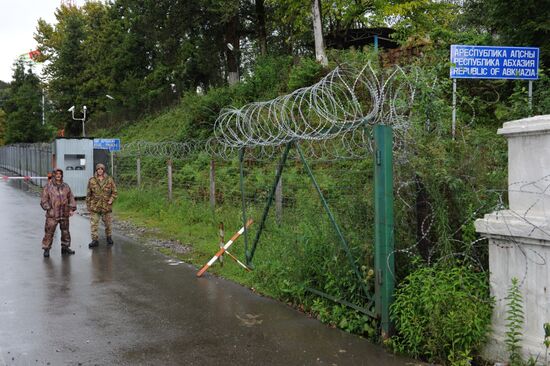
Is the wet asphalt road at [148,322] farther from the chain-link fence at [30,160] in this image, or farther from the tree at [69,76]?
the tree at [69,76]

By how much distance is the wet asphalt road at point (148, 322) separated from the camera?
17.1 ft

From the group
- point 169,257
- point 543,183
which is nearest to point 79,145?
point 169,257

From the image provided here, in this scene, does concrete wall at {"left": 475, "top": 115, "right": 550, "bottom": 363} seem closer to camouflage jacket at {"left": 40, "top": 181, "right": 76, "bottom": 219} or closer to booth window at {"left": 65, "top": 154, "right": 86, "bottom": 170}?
camouflage jacket at {"left": 40, "top": 181, "right": 76, "bottom": 219}

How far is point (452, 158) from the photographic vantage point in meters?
5.71

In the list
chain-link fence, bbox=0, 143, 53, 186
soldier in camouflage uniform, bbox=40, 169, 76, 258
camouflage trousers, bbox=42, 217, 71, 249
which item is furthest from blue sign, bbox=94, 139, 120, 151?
camouflage trousers, bbox=42, 217, 71, 249

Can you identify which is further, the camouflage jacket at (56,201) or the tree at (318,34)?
the tree at (318,34)

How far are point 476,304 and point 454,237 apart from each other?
2.50 ft

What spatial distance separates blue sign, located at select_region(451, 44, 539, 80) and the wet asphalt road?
5.31 metres

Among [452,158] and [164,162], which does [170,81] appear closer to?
[164,162]

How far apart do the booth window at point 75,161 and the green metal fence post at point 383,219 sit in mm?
18533

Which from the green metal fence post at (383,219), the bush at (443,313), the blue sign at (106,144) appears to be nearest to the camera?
the bush at (443,313)

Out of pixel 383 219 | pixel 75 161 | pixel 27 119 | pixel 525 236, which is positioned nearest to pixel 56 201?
pixel 383 219

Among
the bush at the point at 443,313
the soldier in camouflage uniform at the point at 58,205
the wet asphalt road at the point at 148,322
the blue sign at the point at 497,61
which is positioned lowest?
the wet asphalt road at the point at 148,322

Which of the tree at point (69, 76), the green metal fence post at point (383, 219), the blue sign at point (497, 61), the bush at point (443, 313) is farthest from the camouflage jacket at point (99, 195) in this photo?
the tree at point (69, 76)
